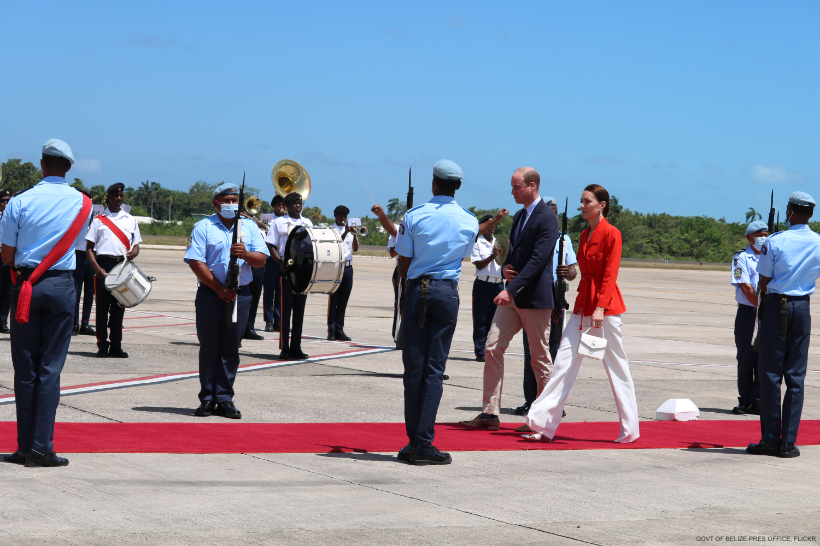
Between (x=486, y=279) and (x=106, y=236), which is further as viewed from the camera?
(x=486, y=279)

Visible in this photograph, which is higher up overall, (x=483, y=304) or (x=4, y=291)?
(x=483, y=304)

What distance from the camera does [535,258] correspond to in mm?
7746

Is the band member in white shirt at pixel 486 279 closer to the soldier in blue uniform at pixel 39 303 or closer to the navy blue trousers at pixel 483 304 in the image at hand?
the navy blue trousers at pixel 483 304

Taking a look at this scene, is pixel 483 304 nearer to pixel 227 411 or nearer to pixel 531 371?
pixel 531 371

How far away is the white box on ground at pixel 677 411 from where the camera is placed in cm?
877

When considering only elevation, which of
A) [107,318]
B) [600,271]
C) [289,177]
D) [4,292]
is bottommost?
[107,318]

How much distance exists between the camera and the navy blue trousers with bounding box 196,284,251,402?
8008 millimetres

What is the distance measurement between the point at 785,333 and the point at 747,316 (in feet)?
8.95

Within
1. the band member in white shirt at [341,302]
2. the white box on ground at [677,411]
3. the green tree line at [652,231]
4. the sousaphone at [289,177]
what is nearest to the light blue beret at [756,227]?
the white box on ground at [677,411]

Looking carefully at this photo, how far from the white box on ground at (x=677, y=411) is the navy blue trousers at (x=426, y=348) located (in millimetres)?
3112

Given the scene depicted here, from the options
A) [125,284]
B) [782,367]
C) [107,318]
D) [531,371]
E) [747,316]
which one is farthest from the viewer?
[107,318]

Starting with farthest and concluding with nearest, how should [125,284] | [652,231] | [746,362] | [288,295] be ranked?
[652,231] → [288,295] → [125,284] → [746,362]

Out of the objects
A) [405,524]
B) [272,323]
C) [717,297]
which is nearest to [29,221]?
[405,524]

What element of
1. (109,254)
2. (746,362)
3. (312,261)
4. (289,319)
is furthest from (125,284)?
(746,362)
